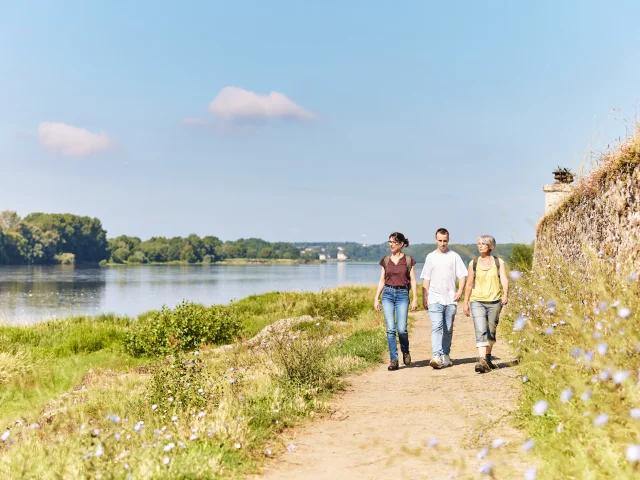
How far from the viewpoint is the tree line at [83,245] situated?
12912 centimetres

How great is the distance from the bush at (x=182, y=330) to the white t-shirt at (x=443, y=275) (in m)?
8.63

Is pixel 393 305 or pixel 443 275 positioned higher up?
pixel 443 275

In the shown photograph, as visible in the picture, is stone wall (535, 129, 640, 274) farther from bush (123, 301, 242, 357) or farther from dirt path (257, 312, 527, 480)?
bush (123, 301, 242, 357)

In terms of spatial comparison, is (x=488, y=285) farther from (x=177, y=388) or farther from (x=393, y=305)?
(x=177, y=388)

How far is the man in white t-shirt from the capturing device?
841cm

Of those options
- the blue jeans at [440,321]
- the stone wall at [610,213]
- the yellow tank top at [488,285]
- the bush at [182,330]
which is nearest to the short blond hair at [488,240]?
the yellow tank top at [488,285]

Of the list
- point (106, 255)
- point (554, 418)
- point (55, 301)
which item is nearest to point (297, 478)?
point (554, 418)

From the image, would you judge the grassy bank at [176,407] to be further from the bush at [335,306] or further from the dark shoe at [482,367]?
the bush at [335,306]

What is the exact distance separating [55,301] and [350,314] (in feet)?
113

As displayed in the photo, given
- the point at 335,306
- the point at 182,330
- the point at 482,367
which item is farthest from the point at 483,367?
the point at 335,306

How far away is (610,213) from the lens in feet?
27.7

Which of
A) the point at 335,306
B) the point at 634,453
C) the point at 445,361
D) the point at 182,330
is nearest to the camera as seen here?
the point at 634,453

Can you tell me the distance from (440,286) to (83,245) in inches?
6296

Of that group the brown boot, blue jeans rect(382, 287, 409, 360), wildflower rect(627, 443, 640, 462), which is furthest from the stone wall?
wildflower rect(627, 443, 640, 462)
